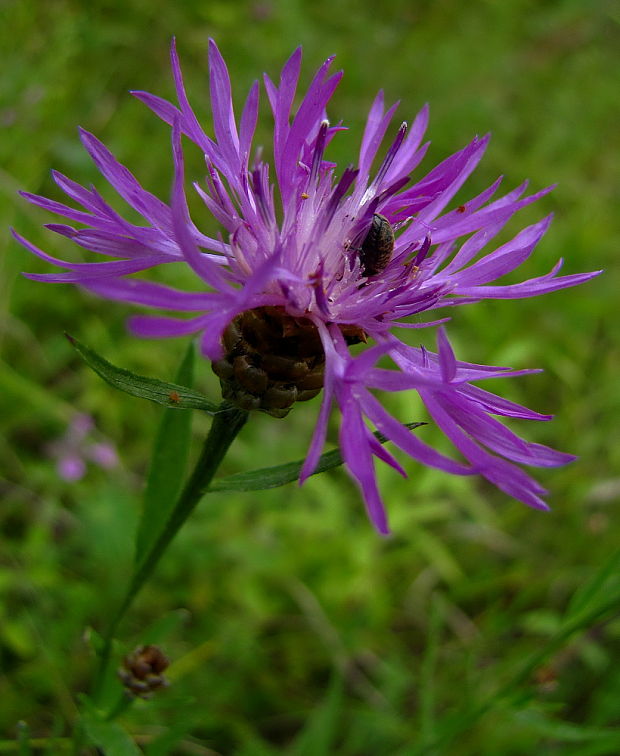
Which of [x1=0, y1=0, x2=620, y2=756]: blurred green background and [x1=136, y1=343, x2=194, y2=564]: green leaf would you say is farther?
[x1=0, y1=0, x2=620, y2=756]: blurred green background

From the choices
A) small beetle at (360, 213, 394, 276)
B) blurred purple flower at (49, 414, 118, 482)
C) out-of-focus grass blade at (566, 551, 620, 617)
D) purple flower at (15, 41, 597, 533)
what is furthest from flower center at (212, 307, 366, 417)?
blurred purple flower at (49, 414, 118, 482)

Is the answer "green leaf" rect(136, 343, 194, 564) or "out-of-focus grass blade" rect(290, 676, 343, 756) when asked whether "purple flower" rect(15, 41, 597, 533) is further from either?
"out-of-focus grass blade" rect(290, 676, 343, 756)

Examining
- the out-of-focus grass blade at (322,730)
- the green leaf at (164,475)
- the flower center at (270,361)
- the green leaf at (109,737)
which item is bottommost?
the out-of-focus grass blade at (322,730)

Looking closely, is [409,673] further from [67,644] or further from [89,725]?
[89,725]

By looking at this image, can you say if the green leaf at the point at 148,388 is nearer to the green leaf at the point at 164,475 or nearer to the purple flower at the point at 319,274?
the purple flower at the point at 319,274

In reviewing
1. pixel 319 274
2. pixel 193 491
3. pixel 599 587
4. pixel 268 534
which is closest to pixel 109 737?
pixel 193 491

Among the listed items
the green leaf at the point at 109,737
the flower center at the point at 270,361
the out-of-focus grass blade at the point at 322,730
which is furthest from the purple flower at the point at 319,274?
the out-of-focus grass blade at the point at 322,730

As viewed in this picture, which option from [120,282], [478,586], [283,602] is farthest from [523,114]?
[120,282]
